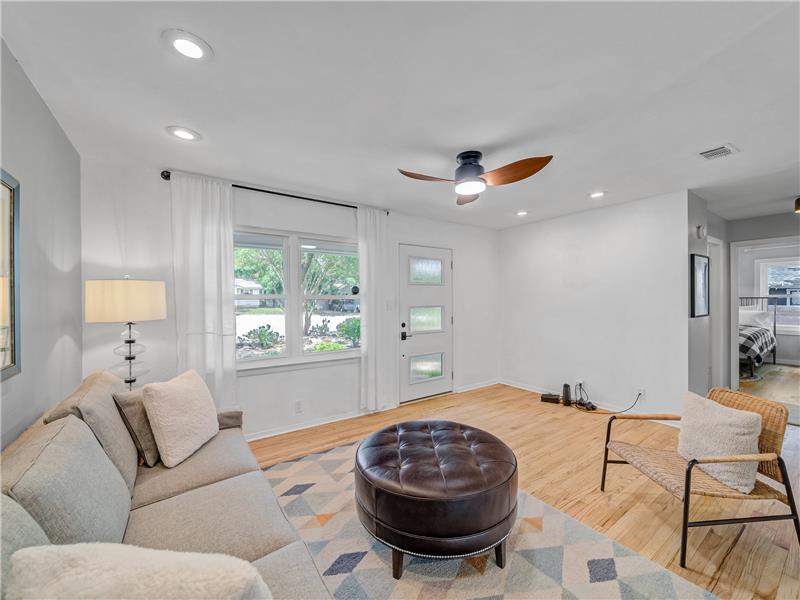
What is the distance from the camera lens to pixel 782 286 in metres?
7.02

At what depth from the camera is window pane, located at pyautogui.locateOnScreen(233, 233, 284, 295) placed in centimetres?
339

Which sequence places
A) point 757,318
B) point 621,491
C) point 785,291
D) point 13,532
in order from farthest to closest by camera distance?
point 785,291, point 757,318, point 621,491, point 13,532

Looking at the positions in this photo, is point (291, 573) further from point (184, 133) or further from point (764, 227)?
point (764, 227)

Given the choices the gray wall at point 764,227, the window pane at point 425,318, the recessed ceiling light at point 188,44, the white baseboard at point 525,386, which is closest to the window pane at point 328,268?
the window pane at point 425,318

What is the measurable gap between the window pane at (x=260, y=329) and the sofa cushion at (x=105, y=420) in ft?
5.19

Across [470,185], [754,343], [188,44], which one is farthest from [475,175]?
[754,343]

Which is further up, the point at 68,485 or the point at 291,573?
the point at 68,485

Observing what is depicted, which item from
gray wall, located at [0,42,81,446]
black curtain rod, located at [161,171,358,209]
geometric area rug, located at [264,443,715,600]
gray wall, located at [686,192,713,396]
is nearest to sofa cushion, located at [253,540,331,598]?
geometric area rug, located at [264,443,715,600]

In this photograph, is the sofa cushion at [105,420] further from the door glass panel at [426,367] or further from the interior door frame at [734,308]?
the interior door frame at [734,308]

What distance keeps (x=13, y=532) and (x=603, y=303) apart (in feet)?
15.8

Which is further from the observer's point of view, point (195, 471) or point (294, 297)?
point (294, 297)

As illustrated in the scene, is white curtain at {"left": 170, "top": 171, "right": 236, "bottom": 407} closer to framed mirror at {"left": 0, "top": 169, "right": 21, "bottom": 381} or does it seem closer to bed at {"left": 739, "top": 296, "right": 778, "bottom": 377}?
framed mirror at {"left": 0, "top": 169, "right": 21, "bottom": 381}

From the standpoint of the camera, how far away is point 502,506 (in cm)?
167

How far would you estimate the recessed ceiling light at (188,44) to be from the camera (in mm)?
1435
